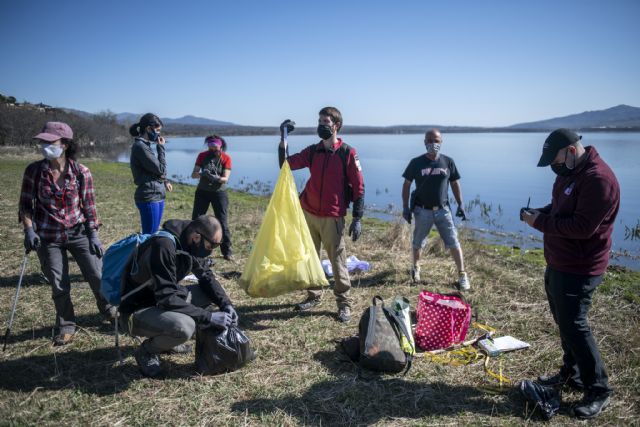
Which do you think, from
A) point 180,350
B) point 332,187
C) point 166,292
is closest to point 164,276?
point 166,292

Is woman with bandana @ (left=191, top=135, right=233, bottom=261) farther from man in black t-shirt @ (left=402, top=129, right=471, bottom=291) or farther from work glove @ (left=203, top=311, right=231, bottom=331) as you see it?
work glove @ (left=203, top=311, right=231, bottom=331)

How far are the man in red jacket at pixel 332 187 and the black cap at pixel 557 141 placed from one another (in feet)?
6.29

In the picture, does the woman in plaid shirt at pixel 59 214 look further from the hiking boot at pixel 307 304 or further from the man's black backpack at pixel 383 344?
the man's black backpack at pixel 383 344

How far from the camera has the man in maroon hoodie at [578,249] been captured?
289 centimetres

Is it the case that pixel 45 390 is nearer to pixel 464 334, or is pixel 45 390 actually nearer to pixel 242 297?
pixel 242 297

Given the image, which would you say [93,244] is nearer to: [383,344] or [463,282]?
[383,344]

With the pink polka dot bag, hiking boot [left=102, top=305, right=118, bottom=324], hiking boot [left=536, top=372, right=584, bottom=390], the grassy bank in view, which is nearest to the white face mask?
hiking boot [left=102, top=305, right=118, bottom=324]

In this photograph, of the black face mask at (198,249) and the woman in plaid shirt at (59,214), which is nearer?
the black face mask at (198,249)

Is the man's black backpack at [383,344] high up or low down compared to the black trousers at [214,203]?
down

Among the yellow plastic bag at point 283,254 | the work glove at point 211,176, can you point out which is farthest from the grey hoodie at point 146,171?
the yellow plastic bag at point 283,254

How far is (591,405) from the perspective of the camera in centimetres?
302

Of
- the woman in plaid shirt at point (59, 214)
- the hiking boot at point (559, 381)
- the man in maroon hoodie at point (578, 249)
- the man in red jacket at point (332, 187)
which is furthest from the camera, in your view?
the man in red jacket at point (332, 187)

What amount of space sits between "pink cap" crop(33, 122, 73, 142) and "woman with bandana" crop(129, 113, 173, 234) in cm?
126

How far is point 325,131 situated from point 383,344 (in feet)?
7.43
